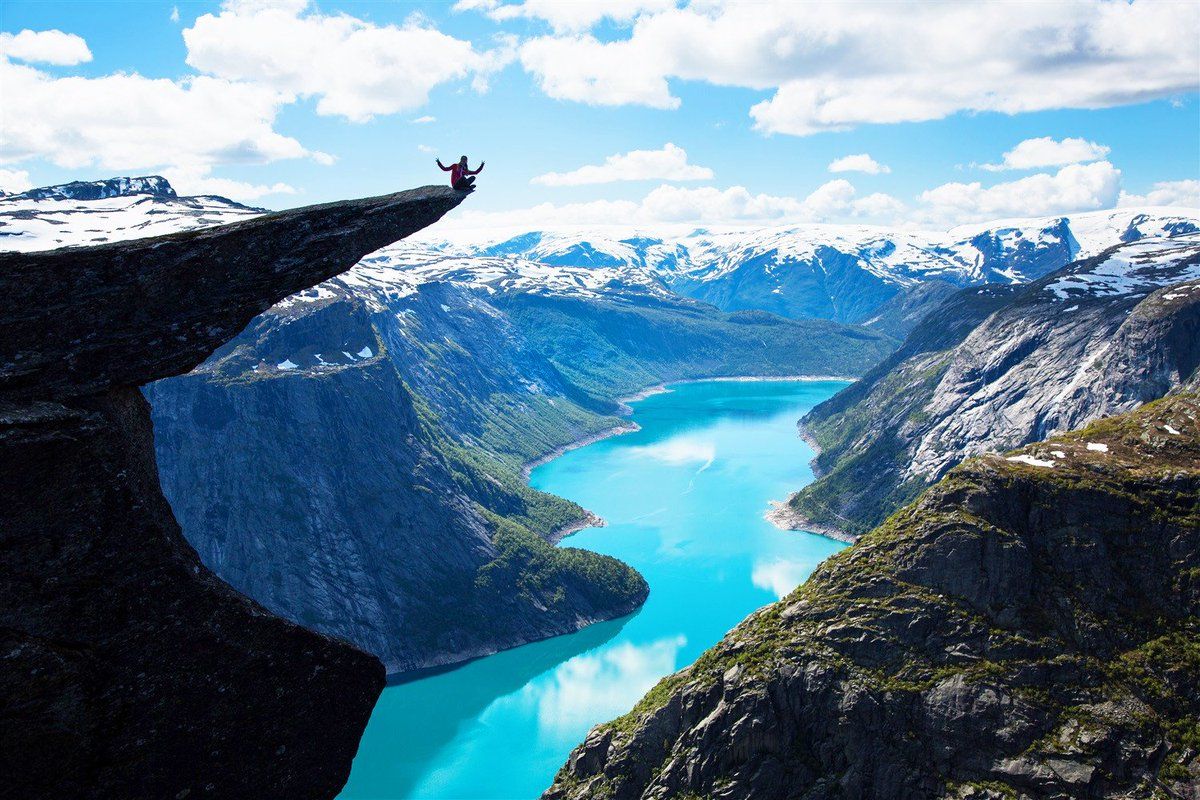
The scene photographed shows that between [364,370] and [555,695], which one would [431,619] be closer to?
[555,695]

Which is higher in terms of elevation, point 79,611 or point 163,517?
point 163,517

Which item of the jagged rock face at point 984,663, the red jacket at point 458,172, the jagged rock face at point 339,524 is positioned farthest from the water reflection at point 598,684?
the red jacket at point 458,172

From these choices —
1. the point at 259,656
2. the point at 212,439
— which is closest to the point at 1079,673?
the point at 259,656

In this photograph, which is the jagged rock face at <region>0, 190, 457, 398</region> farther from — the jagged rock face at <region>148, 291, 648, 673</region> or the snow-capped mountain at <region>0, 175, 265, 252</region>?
the snow-capped mountain at <region>0, 175, 265, 252</region>

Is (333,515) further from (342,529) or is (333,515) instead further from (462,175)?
(462,175)

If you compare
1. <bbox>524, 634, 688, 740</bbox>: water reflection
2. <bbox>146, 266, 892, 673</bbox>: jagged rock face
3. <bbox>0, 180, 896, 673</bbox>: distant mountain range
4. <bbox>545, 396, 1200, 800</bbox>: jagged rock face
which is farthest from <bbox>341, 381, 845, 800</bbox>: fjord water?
<bbox>545, 396, 1200, 800</bbox>: jagged rock face

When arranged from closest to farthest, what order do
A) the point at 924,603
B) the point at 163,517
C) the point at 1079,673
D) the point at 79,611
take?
1. the point at 79,611
2. the point at 163,517
3. the point at 1079,673
4. the point at 924,603
